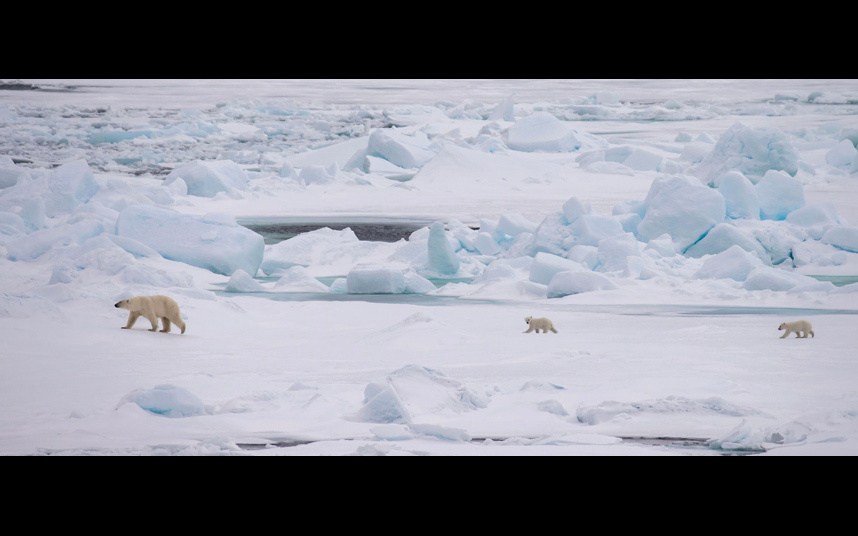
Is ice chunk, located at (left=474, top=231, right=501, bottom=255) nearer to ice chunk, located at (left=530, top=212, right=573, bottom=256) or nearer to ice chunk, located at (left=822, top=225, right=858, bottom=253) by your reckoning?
ice chunk, located at (left=530, top=212, right=573, bottom=256)

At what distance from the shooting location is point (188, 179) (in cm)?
612

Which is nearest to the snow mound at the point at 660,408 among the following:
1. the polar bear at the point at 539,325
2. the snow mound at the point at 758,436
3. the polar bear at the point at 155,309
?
the snow mound at the point at 758,436

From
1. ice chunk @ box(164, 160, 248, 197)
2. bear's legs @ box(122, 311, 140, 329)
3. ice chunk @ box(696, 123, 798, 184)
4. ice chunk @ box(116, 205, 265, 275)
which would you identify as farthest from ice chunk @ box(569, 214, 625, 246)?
bear's legs @ box(122, 311, 140, 329)

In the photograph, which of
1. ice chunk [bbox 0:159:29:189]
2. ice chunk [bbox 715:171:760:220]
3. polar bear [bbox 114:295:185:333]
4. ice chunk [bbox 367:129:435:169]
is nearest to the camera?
polar bear [bbox 114:295:185:333]

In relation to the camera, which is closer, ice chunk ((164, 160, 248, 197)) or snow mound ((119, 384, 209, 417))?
snow mound ((119, 384, 209, 417))

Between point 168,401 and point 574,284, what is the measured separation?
1.92m

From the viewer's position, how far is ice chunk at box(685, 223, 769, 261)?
20.4 ft

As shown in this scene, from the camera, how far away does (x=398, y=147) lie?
627 centimetres

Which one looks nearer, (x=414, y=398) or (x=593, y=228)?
(x=414, y=398)

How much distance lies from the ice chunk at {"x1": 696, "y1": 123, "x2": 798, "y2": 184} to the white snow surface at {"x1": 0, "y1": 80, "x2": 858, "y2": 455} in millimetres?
11

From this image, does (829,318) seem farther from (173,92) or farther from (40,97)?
(40,97)

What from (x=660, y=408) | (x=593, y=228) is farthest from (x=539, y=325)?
(x=660, y=408)

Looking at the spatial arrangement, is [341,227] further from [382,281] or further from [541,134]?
[541,134]

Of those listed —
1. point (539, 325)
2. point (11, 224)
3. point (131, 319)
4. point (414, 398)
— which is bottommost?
point (414, 398)
